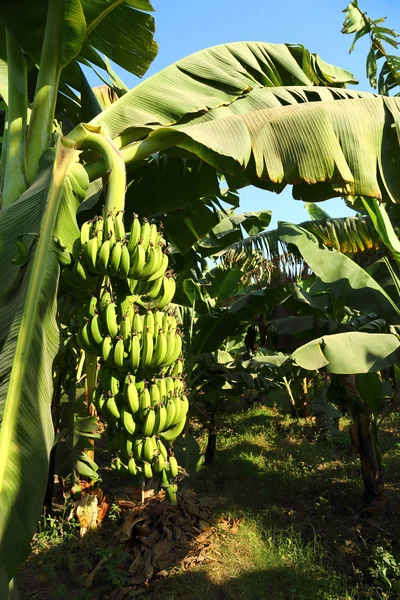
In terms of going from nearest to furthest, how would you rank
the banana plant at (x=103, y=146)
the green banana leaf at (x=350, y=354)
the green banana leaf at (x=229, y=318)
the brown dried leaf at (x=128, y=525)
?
the banana plant at (x=103, y=146)
the green banana leaf at (x=350, y=354)
the brown dried leaf at (x=128, y=525)
the green banana leaf at (x=229, y=318)

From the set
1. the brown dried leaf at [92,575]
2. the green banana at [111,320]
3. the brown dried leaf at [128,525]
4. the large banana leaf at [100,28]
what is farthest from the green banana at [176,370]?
the brown dried leaf at [92,575]

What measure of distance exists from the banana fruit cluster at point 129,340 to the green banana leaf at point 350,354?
43.9 inches

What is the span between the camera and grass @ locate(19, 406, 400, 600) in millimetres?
3156

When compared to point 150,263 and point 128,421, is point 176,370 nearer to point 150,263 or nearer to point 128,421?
point 128,421

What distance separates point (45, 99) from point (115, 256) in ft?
3.44

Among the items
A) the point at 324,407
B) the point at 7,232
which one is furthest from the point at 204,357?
the point at 7,232

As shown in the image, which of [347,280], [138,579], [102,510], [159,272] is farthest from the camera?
[102,510]

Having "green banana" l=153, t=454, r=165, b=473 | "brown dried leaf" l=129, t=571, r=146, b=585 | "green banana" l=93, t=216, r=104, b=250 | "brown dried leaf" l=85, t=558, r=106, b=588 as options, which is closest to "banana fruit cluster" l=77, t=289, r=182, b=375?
"green banana" l=93, t=216, r=104, b=250

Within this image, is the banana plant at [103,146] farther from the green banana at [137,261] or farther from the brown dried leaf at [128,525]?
the brown dried leaf at [128,525]

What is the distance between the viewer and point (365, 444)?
418 centimetres

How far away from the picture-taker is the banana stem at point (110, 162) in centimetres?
204

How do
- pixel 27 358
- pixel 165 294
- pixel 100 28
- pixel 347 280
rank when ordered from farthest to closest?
pixel 347 280, pixel 100 28, pixel 165 294, pixel 27 358

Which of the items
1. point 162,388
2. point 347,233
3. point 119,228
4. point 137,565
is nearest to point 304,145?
point 119,228

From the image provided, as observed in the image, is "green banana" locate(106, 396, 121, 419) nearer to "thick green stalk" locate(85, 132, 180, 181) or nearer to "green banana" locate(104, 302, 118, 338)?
"green banana" locate(104, 302, 118, 338)
